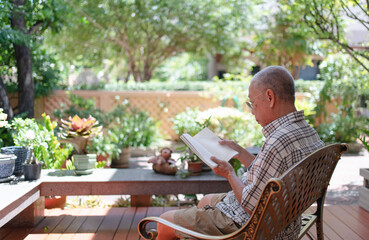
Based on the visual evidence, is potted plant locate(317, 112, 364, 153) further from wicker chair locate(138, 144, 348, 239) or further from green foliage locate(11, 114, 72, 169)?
wicker chair locate(138, 144, 348, 239)

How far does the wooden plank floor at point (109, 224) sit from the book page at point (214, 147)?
113 centimetres

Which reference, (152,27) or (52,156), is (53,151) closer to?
(52,156)

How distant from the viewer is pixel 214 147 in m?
2.11

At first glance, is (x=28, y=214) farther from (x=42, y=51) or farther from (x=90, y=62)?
(x=90, y=62)

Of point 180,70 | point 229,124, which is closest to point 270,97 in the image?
point 229,124

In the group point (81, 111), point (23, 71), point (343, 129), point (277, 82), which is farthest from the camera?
point (343, 129)

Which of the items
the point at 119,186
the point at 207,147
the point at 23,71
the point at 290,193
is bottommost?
the point at 119,186

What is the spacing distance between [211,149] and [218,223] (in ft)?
1.30

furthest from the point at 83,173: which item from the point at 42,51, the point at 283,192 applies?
the point at 42,51

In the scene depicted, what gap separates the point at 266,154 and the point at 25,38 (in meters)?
3.85

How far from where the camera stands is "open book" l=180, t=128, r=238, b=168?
1.98m

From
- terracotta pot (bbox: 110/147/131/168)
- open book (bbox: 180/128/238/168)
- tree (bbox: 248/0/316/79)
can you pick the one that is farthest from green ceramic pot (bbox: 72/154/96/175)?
tree (bbox: 248/0/316/79)

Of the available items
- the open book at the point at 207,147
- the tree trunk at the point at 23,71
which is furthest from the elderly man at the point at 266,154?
the tree trunk at the point at 23,71

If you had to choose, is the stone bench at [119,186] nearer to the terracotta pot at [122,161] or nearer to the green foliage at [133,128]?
the terracotta pot at [122,161]
